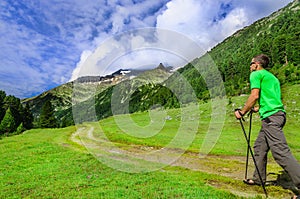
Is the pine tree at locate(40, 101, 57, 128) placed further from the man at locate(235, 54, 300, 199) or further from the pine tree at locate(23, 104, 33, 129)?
the man at locate(235, 54, 300, 199)

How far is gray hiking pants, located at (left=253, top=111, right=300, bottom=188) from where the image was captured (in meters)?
8.17

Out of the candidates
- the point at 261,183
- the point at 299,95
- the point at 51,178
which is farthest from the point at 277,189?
the point at 299,95

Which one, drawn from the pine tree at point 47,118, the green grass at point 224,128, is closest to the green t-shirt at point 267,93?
Answer: the green grass at point 224,128

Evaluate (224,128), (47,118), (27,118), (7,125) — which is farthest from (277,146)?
(27,118)

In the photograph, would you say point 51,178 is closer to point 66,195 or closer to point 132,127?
point 66,195

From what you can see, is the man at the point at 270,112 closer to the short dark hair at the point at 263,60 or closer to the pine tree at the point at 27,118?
the short dark hair at the point at 263,60

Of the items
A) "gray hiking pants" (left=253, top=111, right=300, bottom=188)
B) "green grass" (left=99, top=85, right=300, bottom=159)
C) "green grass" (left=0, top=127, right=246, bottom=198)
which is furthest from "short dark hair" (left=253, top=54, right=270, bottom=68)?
"green grass" (left=99, top=85, right=300, bottom=159)

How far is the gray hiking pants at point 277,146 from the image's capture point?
817 cm

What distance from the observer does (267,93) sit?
897 centimetres

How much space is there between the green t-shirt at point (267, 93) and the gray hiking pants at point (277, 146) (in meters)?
0.21

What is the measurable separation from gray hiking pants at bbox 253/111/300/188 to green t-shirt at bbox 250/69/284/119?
213mm

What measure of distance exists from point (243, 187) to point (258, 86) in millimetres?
4220

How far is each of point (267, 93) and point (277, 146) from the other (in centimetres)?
182

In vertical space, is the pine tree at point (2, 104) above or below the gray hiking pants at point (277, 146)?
above
